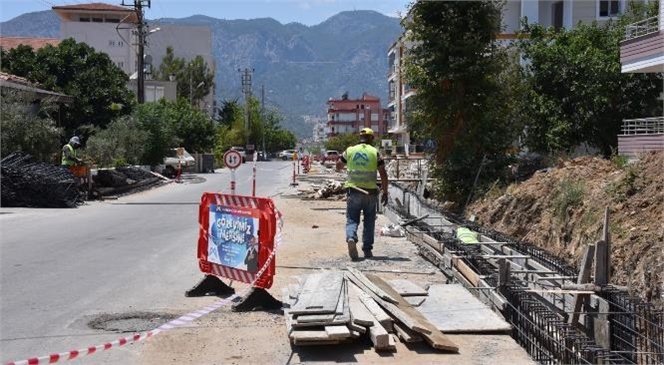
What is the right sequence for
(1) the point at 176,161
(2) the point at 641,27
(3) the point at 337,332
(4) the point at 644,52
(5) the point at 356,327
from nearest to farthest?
1. (3) the point at 337,332
2. (5) the point at 356,327
3. (4) the point at 644,52
4. (2) the point at 641,27
5. (1) the point at 176,161

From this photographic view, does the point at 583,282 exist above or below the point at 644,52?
below

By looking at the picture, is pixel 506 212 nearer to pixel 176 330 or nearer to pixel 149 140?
pixel 176 330

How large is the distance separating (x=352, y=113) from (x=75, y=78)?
146156 mm

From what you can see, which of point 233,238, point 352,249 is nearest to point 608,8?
point 352,249

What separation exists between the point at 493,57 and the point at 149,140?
23.7 metres

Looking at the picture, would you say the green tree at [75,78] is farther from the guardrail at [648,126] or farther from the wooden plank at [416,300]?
the wooden plank at [416,300]

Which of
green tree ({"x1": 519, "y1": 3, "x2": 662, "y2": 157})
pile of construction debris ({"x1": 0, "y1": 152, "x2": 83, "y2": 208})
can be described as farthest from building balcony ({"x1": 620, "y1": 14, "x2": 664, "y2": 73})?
pile of construction debris ({"x1": 0, "y1": 152, "x2": 83, "y2": 208})

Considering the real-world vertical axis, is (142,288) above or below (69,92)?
below

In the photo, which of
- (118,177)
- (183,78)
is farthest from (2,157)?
(183,78)

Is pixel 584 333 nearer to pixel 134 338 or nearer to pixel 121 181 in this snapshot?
pixel 134 338

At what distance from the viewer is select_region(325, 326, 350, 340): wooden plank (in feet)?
20.5

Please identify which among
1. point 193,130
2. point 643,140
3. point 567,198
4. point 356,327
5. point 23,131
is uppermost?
point 193,130

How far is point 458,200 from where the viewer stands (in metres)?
20.6

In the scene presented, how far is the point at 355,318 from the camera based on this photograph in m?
6.55
